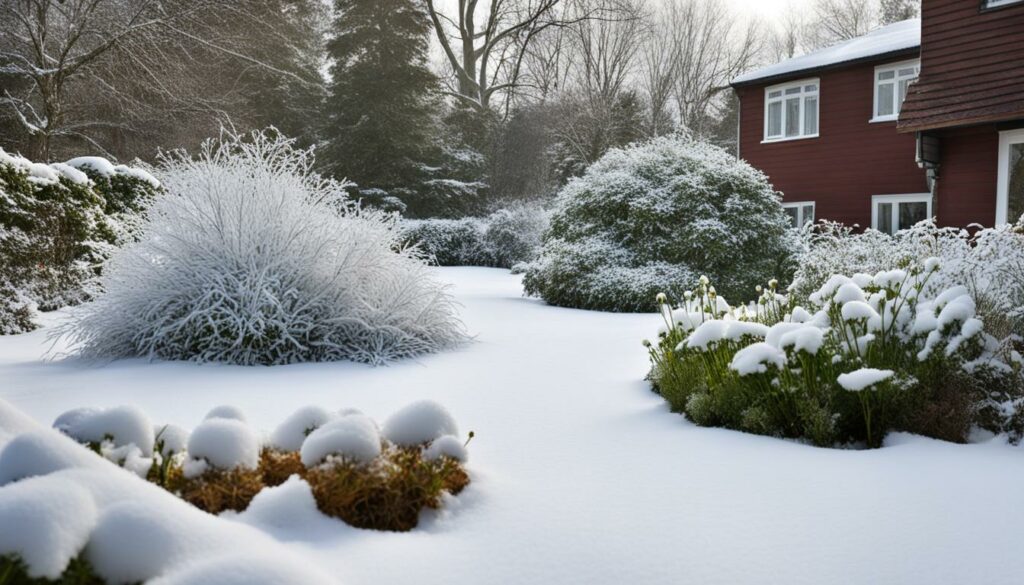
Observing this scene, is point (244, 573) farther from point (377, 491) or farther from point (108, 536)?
point (377, 491)

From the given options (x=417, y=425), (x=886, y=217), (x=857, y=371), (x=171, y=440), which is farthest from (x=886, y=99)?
(x=171, y=440)

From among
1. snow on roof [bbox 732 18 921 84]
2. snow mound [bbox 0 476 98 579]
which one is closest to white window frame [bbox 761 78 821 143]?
snow on roof [bbox 732 18 921 84]

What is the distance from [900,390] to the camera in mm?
3607

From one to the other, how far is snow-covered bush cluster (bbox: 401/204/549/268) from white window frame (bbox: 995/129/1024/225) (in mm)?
10370

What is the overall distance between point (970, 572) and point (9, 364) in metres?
6.31

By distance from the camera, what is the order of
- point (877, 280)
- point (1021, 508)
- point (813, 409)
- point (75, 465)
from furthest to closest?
point (877, 280) < point (813, 409) < point (1021, 508) < point (75, 465)

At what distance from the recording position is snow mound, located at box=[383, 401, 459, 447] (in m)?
2.84

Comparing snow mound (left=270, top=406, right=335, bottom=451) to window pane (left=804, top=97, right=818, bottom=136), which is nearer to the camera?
snow mound (left=270, top=406, right=335, bottom=451)

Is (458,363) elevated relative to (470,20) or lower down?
lower down

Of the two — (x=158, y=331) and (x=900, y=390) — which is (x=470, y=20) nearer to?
(x=158, y=331)

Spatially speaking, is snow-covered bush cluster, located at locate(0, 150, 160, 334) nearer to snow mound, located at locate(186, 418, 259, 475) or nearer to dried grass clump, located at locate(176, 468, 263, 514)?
snow mound, located at locate(186, 418, 259, 475)

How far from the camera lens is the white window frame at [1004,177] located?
11.2m

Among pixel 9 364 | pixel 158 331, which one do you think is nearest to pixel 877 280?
pixel 158 331

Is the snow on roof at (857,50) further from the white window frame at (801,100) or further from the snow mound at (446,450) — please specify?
the snow mound at (446,450)
